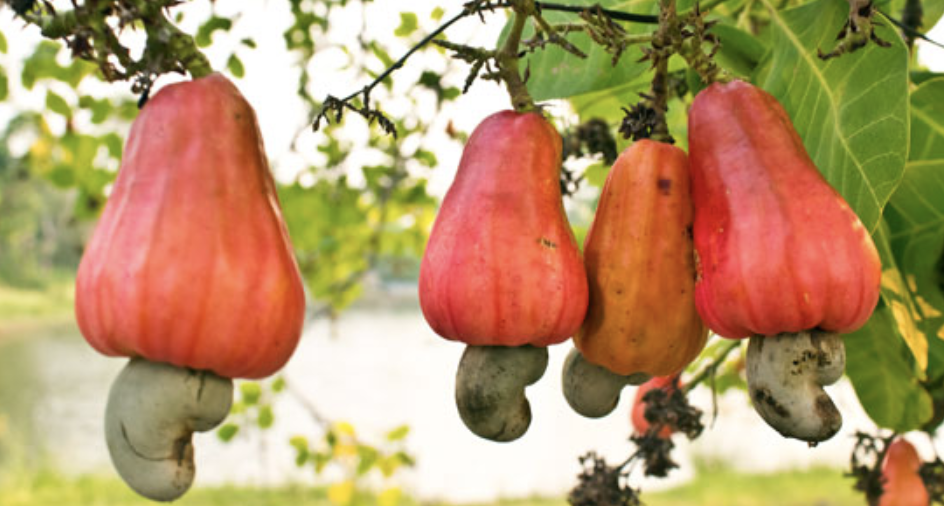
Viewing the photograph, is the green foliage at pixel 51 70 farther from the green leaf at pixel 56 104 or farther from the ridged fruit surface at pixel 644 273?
the ridged fruit surface at pixel 644 273

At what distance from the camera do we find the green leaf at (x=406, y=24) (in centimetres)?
206

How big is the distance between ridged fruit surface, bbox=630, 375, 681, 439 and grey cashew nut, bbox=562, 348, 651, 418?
251 mm

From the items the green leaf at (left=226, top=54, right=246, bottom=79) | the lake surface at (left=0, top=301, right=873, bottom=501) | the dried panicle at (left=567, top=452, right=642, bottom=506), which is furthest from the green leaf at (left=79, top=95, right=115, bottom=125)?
the lake surface at (left=0, top=301, right=873, bottom=501)

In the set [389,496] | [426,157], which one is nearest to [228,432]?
[389,496]

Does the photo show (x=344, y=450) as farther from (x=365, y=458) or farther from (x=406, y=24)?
(x=406, y=24)

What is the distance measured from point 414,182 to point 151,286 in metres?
1.94

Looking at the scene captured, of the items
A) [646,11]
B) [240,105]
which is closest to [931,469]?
[646,11]

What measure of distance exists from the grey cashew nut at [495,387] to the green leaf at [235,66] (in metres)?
1.28

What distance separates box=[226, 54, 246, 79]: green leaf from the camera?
1.73m

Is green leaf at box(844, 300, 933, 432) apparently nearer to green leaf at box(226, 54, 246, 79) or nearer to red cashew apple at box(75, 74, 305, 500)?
red cashew apple at box(75, 74, 305, 500)

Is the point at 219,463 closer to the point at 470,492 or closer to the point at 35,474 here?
the point at 35,474

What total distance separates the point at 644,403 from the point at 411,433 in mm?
5060

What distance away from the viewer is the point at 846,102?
0.68 meters

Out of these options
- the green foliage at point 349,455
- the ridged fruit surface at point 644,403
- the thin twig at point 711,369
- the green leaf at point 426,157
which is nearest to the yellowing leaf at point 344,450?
the green foliage at point 349,455
